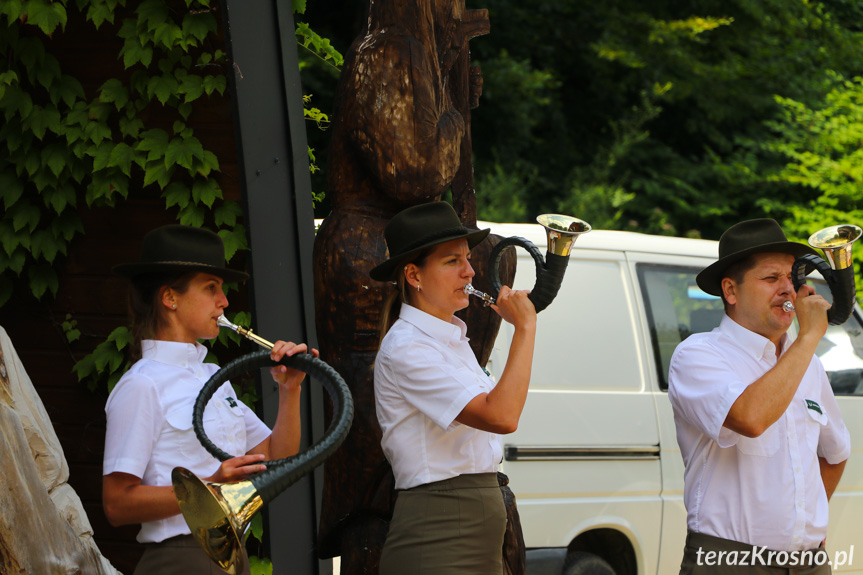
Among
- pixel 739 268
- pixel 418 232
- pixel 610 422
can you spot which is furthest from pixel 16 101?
pixel 610 422

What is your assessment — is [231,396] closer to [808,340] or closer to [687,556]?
[687,556]

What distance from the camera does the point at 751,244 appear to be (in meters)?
3.05

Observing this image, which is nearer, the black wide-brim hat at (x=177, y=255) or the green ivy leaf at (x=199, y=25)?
the black wide-brim hat at (x=177, y=255)

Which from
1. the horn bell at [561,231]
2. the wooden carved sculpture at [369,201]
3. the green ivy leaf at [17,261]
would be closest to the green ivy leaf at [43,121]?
the green ivy leaf at [17,261]

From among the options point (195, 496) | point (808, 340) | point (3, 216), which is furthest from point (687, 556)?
point (3, 216)

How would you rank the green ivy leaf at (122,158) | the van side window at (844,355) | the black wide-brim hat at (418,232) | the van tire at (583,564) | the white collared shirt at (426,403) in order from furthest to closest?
the van side window at (844,355)
the van tire at (583,564)
the green ivy leaf at (122,158)
the black wide-brim hat at (418,232)
the white collared shirt at (426,403)

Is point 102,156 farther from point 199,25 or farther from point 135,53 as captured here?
point 199,25

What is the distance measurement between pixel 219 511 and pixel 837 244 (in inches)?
73.5

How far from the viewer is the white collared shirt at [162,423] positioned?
96.6 inches

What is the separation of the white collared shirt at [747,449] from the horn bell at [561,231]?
0.53 meters

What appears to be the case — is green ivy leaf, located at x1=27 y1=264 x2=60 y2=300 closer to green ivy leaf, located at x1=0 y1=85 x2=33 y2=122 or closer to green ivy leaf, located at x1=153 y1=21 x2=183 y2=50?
green ivy leaf, located at x1=0 y1=85 x2=33 y2=122

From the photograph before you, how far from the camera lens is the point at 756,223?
10.1ft

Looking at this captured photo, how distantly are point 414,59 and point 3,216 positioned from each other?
154 cm

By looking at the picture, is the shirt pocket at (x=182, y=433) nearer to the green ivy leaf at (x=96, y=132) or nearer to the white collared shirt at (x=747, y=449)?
the green ivy leaf at (x=96, y=132)
